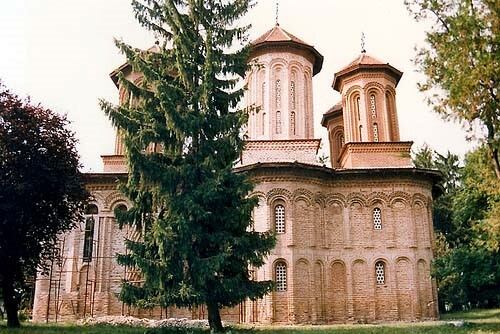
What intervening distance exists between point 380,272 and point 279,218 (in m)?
4.74

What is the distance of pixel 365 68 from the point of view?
25594 millimetres

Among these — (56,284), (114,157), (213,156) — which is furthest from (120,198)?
(213,156)

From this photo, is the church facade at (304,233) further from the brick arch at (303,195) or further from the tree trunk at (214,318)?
the tree trunk at (214,318)

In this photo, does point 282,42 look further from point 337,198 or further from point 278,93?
point 337,198

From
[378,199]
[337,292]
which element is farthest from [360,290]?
[378,199]

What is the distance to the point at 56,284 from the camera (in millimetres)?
21562

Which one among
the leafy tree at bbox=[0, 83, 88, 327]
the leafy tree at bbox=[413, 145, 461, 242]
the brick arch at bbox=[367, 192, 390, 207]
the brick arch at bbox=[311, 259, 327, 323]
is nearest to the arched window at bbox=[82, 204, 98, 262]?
the leafy tree at bbox=[0, 83, 88, 327]

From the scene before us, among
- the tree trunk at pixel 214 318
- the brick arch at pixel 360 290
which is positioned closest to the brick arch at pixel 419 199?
the brick arch at pixel 360 290

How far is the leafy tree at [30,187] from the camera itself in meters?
15.0

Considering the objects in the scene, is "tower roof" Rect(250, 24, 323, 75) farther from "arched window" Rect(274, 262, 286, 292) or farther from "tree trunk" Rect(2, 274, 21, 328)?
"tree trunk" Rect(2, 274, 21, 328)

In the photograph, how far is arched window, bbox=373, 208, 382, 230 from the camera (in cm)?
2177

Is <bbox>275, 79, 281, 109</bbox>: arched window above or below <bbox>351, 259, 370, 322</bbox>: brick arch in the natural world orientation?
above

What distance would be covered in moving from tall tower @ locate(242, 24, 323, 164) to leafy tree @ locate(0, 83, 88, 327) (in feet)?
27.2

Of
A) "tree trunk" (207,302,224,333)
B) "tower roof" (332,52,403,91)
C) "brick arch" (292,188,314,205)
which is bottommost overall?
"tree trunk" (207,302,224,333)
